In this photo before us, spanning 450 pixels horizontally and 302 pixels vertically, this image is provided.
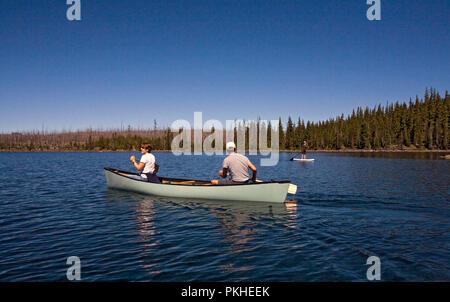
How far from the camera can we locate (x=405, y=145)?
11681cm

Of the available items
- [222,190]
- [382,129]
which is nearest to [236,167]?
[222,190]

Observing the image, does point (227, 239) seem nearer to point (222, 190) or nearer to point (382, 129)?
point (222, 190)

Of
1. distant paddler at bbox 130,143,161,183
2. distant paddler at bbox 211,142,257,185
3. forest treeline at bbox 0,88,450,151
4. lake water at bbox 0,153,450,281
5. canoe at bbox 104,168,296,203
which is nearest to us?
lake water at bbox 0,153,450,281

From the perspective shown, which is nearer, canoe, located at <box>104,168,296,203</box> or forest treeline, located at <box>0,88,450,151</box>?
canoe, located at <box>104,168,296,203</box>

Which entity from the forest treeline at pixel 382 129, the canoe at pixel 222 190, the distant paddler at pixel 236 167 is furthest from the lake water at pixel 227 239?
the forest treeline at pixel 382 129

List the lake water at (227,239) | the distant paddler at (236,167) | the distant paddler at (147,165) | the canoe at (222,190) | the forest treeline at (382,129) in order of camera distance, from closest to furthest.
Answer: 1. the lake water at (227,239)
2. the distant paddler at (236,167)
3. the canoe at (222,190)
4. the distant paddler at (147,165)
5. the forest treeline at (382,129)

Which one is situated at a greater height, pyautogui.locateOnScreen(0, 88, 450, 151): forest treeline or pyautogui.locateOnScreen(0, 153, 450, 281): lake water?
pyautogui.locateOnScreen(0, 88, 450, 151): forest treeline

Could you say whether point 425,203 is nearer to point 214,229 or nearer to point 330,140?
point 214,229

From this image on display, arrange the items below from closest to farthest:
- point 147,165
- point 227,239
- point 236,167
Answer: point 227,239
point 236,167
point 147,165

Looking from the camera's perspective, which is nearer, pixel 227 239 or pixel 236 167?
pixel 227 239

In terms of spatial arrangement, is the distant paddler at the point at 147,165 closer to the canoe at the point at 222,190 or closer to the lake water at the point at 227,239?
the canoe at the point at 222,190

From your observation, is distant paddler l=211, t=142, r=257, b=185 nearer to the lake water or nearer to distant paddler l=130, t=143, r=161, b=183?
the lake water

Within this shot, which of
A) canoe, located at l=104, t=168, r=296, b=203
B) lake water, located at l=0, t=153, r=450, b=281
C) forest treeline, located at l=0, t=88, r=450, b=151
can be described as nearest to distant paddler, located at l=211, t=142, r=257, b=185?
canoe, located at l=104, t=168, r=296, b=203
